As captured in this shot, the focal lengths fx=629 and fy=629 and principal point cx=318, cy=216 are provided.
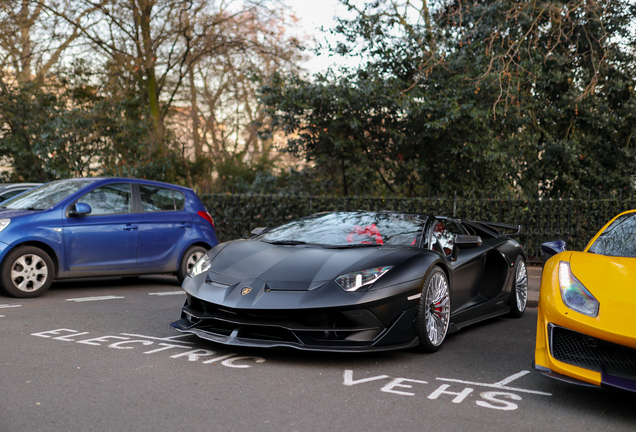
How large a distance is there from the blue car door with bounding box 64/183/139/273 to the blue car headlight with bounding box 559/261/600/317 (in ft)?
20.5

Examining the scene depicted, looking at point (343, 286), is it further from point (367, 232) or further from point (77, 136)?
point (77, 136)

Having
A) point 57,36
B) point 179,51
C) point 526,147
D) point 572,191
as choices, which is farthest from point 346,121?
point 57,36

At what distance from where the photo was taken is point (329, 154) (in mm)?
16094

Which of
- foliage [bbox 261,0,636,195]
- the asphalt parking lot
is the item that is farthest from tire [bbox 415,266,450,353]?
foliage [bbox 261,0,636,195]

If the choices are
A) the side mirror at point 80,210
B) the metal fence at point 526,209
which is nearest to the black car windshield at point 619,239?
the side mirror at point 80,210

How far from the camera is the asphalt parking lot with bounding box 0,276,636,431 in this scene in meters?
3.60

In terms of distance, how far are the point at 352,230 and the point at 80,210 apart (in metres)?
3.99

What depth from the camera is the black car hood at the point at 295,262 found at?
5.09 m

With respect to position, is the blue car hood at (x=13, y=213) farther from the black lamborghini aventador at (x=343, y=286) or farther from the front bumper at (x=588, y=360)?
the front bumper at (x=588, y=360)

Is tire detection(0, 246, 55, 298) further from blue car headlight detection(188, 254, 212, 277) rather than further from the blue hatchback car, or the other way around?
blue car headlight detection(188, 254, 212, 277)

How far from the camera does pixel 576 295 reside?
4.15 m

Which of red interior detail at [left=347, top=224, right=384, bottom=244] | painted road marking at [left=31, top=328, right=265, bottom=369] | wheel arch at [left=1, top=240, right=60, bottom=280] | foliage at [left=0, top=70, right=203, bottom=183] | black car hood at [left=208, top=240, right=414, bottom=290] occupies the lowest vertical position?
painted road marking at [left=31, top=328, right=265, bottom=369]

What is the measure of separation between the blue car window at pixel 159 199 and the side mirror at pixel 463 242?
489 centimetres

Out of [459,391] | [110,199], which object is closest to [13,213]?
[110,199]
